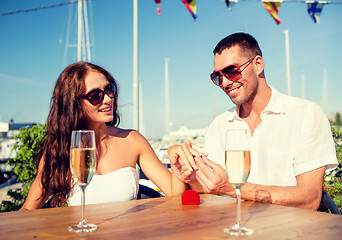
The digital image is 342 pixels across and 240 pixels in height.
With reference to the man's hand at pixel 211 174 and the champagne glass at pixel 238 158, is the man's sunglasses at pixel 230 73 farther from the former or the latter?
the champagne glass at pixel 238 158

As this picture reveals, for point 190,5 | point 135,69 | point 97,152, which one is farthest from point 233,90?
point 135,69

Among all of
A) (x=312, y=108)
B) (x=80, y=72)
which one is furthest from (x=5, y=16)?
(x=312, y=108)

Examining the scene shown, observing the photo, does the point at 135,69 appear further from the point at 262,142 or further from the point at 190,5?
the point at 262,142

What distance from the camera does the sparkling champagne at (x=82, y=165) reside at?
1.26 meters

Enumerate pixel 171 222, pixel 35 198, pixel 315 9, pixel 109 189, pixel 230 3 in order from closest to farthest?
pixel 171 222 → pixel 35 198 → pixel 109 189 → pixel 230 3 → pixel 315 9

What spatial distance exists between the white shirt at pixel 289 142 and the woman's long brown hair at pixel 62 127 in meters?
1.30

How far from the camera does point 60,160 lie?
2486 millimetres

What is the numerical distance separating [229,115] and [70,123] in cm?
137

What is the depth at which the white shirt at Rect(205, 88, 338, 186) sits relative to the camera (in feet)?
7.34

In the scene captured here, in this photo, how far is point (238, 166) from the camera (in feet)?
4.06

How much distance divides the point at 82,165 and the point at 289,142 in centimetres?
170

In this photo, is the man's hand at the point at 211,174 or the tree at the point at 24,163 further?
the tree at the point at 24,163

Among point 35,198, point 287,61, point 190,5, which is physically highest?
point 287,61

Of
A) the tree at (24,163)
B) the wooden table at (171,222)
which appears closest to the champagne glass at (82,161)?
the wooden table at (171,222)
